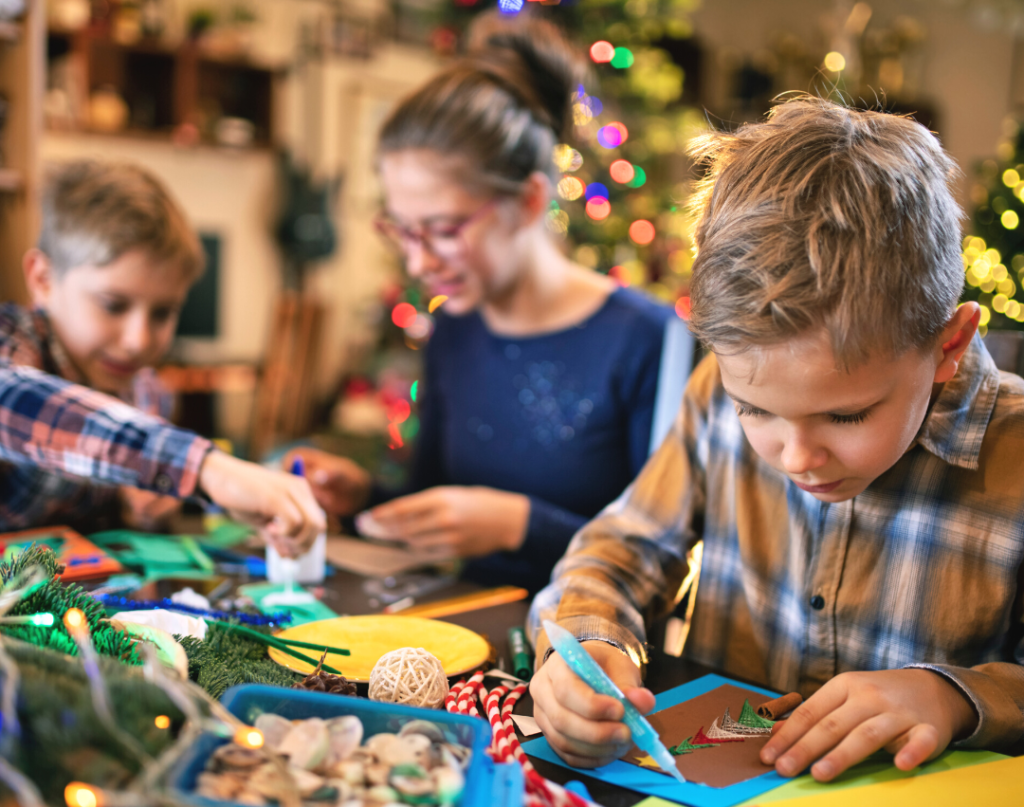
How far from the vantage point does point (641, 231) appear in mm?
3051

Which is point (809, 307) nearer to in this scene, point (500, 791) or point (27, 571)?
point (500, 791)

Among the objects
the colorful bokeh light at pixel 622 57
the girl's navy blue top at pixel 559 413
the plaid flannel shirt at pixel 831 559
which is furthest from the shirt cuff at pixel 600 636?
the colorful bokeh light at pixel 622 57

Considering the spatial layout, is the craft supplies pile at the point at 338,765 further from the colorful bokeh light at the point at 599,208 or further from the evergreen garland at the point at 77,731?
the colorful bokeh light at the point at 599,208

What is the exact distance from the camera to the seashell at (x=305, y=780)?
46cm

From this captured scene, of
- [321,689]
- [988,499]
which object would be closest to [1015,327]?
[988,499]

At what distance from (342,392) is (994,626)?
13.6 feet

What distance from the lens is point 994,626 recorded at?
2.63ft

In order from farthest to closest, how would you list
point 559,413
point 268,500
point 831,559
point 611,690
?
point 559,413
point 268,500
point 831,559
point 611,690

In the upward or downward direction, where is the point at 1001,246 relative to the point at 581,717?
upward

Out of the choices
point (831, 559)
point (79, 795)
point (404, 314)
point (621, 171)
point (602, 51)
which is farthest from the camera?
point (404, 314)

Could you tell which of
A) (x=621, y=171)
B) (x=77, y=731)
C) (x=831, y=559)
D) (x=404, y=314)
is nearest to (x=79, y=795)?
(x=77, y=731)

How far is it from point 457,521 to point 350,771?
0.73m

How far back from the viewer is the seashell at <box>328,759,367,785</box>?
1.61 feet

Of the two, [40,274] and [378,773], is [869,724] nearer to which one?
[378,773]
